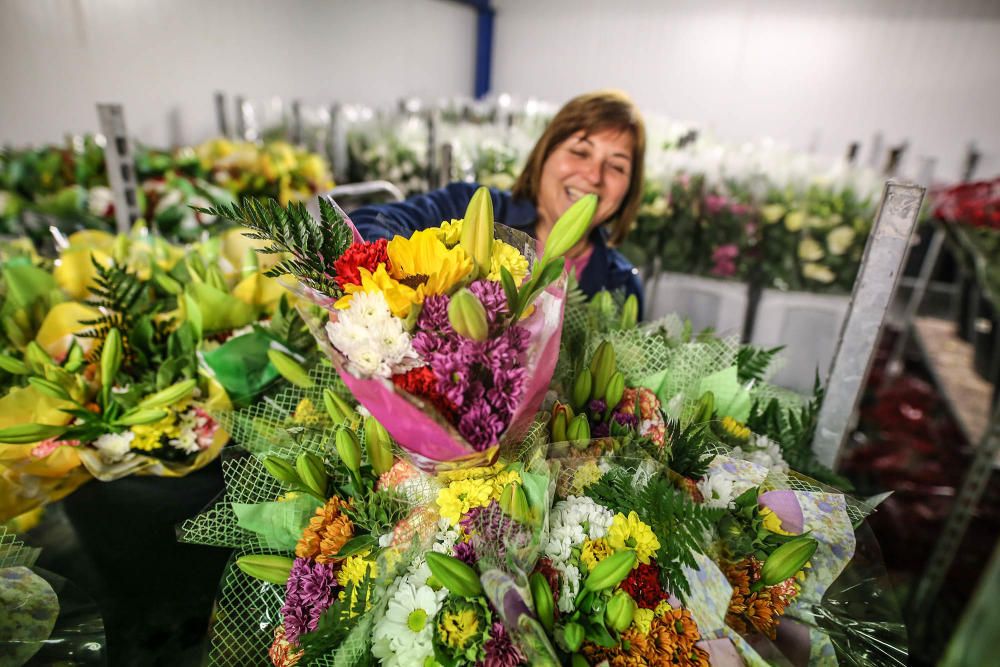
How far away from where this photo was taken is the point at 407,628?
530mm

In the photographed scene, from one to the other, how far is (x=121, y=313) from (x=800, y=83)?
7.35 meters

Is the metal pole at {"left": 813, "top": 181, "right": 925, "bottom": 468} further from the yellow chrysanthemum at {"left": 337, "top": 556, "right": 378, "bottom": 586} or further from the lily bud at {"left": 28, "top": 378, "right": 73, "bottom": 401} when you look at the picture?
the lily bud at {"left": 28, "top": 378, "right": 73, "bottom": 401}

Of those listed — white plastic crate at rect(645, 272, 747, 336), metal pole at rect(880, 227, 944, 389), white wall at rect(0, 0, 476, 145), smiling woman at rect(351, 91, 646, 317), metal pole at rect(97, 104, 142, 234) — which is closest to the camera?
smiling woman at rect(351, 91, 646, 317)

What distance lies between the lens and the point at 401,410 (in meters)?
0.49

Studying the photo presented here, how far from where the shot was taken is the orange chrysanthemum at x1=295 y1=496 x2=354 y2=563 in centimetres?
59

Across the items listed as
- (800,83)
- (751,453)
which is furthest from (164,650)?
(800,83)

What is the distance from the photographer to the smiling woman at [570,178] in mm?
1193

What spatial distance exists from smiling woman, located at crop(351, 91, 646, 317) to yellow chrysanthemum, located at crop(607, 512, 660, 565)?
2.42 ft

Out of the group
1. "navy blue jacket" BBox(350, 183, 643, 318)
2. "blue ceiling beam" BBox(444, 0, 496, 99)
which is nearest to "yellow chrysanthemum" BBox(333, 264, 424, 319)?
"navy blue jacket" BBox(350, 183, 643, 318)

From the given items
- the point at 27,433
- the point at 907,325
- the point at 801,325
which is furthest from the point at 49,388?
the point at 907,325

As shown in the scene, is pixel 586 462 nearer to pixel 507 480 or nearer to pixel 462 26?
pixel 507 480

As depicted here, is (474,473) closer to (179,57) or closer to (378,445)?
(378,445)

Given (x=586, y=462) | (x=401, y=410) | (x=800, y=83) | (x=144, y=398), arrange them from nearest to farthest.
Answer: (x=401, y=410)
(x=586, y=462)
(x=144, y=398)
(x=800, y=83)

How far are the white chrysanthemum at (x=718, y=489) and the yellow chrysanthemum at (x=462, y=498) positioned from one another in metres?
0.25
